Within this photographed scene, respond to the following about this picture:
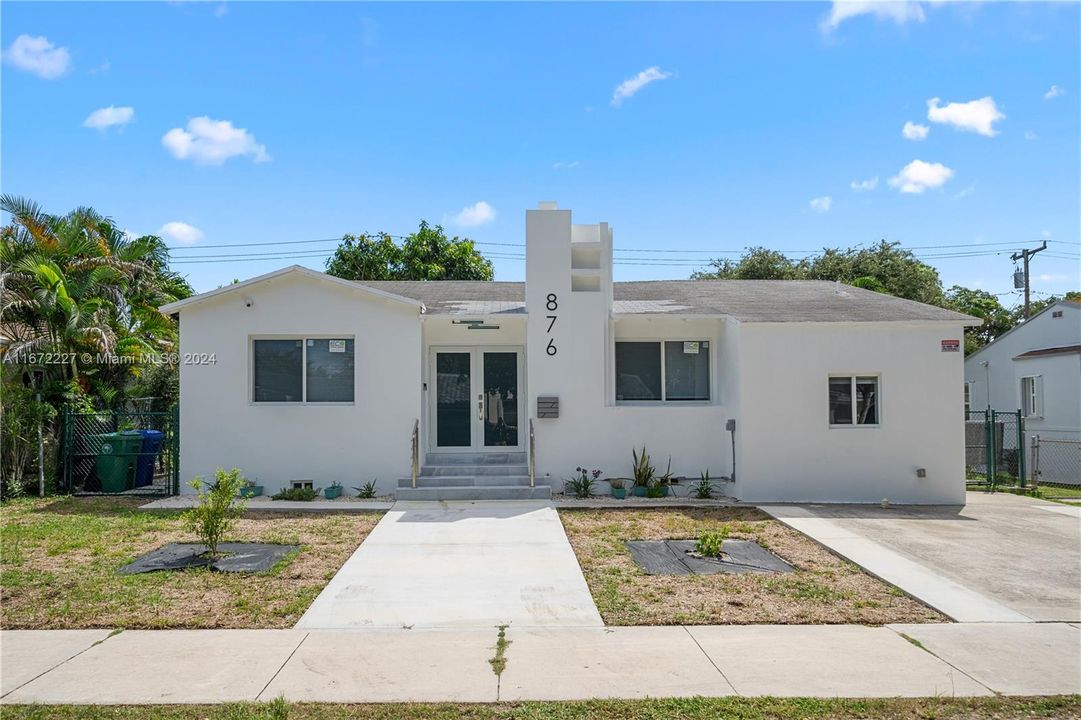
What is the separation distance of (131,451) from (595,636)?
1044 centimetres

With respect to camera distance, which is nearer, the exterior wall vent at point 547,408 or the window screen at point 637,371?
the exterior wall vent at point 547,408

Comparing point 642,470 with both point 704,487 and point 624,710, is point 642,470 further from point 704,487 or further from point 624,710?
point 624,710

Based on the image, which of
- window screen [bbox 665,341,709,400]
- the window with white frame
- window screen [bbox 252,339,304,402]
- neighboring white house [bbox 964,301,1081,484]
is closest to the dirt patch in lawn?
window screen [bbox 665,341,709,400]

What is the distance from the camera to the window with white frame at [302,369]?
12.5 meters

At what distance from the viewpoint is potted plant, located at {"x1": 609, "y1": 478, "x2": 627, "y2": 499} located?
12172mm

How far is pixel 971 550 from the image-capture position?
8.77 metres

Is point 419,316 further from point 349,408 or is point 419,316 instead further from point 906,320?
point 906,320

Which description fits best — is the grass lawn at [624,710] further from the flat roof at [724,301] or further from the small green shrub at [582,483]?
the flat roof at [724,301]

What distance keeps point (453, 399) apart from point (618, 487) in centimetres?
362

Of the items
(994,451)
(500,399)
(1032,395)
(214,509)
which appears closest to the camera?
(214,509)

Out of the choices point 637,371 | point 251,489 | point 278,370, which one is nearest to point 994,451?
point 637,371

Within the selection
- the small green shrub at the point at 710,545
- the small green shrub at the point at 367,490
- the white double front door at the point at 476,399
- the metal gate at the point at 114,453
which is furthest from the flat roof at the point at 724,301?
the metal gate at the point at 114,453

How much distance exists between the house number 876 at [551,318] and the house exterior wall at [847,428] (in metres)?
3.32

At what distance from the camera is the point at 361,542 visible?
8953mm
